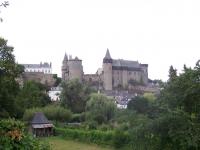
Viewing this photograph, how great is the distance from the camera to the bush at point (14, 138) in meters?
5.82

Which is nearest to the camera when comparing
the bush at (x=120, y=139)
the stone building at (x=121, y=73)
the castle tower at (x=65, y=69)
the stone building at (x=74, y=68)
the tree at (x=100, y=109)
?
the bush at (x=120, y=139)

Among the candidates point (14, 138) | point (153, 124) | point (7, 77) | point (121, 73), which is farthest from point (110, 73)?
point (14, 138)

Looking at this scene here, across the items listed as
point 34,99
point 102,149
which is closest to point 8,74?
point 102,149

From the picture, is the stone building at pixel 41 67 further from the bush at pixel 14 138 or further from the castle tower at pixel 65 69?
the bush at pixel 14 138

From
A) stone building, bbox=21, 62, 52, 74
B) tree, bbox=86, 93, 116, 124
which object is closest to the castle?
stone building, bbox=21, 62, 52, 74

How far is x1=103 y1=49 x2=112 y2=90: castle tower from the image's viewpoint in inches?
5039

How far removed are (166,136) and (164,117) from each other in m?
1.65

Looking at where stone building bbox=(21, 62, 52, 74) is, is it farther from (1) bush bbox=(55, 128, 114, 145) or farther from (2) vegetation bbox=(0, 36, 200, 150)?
(1) bush bbox=(55, 128, 114, 145)

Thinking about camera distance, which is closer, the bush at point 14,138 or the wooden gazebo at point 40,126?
the bush at point 14,138

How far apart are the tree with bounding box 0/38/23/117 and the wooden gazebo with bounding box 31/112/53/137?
14011mm

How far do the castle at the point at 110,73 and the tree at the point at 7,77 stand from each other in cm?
8010

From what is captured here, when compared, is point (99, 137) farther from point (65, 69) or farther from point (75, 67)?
point (65, 69)

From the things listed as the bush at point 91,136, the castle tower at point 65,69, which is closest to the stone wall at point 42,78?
the castle tower at point 65,69

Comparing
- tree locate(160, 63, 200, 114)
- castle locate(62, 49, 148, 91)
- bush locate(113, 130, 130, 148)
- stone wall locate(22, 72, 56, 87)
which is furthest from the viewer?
castle locate(62, 49, 148, 91)
